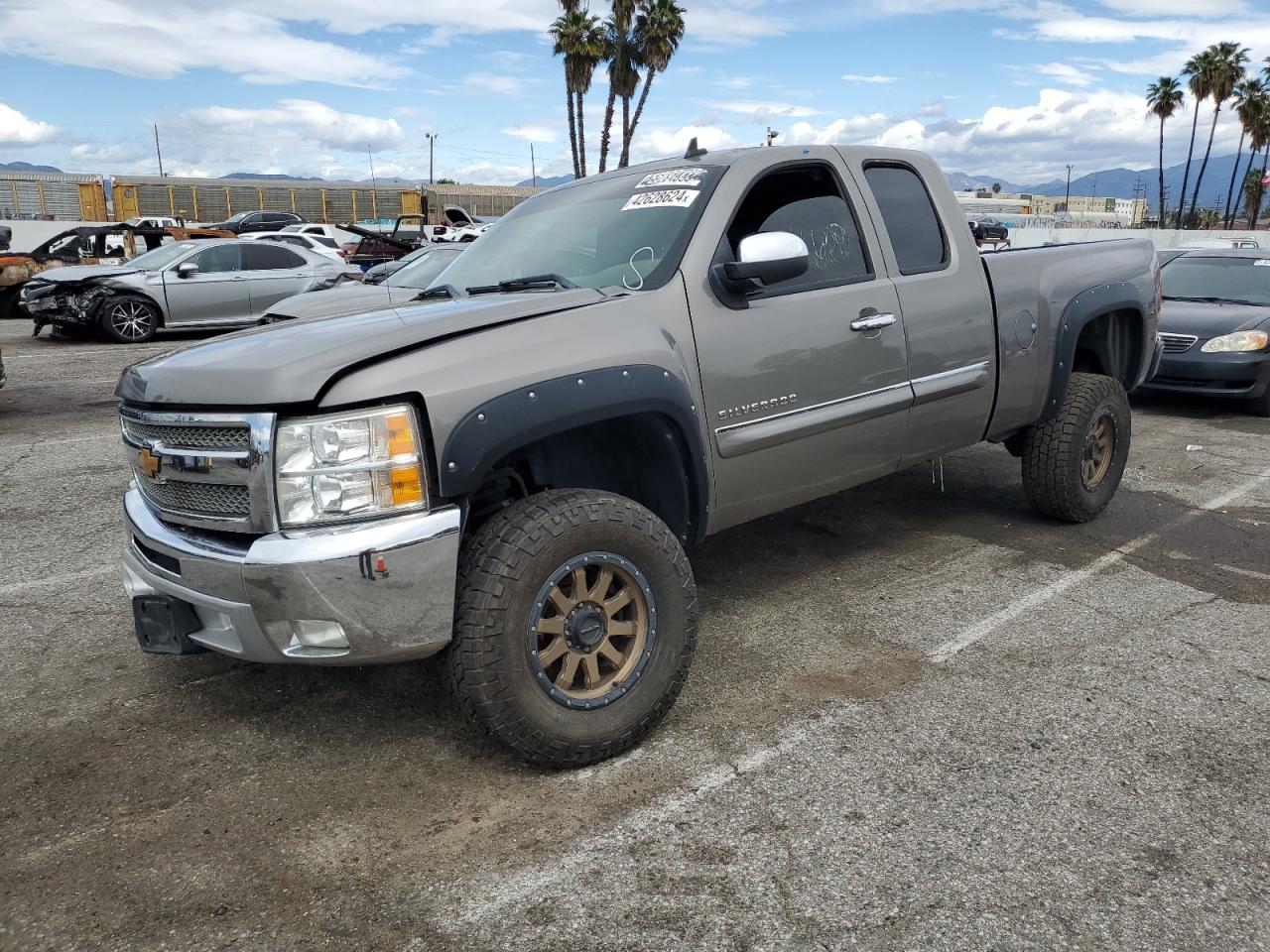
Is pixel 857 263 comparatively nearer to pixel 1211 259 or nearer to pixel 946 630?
pixel 946 630

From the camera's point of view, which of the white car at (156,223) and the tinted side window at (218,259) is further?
the white car at (156,223)

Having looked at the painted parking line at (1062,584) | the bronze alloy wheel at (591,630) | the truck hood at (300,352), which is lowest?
the painted parking line at (1062,584)

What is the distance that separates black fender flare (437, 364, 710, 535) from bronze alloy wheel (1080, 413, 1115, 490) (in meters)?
2.85

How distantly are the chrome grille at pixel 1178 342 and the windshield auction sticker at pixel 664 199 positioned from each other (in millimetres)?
7082

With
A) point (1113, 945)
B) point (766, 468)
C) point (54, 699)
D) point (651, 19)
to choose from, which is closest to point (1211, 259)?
point (766, 468)

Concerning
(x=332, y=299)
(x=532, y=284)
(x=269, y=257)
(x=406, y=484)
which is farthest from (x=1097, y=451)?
(x=269, y=257)

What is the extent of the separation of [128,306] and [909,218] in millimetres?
12898

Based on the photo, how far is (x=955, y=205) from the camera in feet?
15.5

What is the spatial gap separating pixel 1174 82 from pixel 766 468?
7031 cm

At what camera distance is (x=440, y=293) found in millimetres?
3990

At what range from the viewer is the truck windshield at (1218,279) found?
32.1 feet

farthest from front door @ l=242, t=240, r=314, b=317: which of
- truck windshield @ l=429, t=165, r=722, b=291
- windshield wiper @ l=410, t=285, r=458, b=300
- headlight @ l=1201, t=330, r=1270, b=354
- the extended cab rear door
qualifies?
the extended cab rear door

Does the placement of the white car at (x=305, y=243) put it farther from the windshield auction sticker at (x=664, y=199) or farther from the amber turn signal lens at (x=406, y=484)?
the amber turn signal lens at (x=406, y=484)

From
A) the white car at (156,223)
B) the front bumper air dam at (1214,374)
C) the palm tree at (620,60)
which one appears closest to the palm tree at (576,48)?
the palm tree at (620,60)
